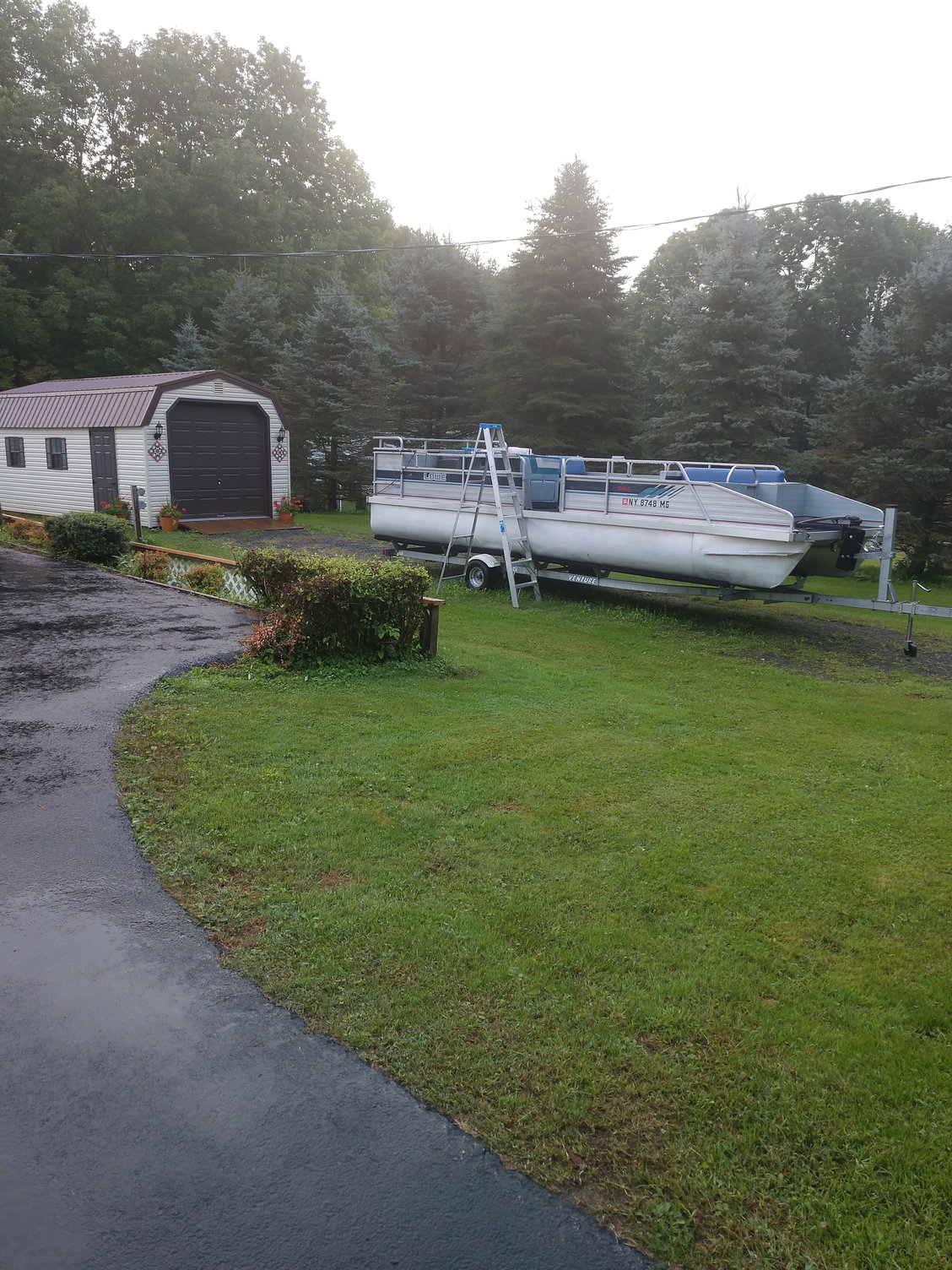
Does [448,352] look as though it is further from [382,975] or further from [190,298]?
[382,975]

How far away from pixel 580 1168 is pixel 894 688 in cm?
815

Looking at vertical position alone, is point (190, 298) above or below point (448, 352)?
above

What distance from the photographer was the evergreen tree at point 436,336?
97.4 ft

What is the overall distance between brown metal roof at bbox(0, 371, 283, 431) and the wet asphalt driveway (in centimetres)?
1779

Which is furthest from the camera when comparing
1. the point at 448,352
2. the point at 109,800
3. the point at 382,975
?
the point at 448,352

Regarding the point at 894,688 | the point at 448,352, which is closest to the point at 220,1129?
the point at 894,688

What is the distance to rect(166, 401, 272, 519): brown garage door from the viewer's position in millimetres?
21344

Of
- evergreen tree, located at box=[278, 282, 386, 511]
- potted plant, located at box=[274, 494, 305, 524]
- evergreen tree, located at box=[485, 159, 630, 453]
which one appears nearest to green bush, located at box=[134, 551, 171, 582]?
potted plant, located at box=[274, 494, 305, 524]

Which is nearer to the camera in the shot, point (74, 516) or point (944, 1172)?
point (944, 1172)

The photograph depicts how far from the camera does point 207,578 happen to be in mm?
13016

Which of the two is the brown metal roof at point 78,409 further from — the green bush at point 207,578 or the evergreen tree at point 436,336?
the evergreen tree at point 436,336

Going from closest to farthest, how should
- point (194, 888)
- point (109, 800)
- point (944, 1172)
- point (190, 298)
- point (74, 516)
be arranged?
point (944, 1172) < point (194, 888) < point (109, 800) < point (74, 516) < point (190, 298)

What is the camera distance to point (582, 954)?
13.2 ft

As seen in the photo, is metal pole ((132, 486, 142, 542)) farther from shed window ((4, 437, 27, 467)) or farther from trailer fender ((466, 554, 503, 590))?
trailer fender ((466, 554, 503, 590))
